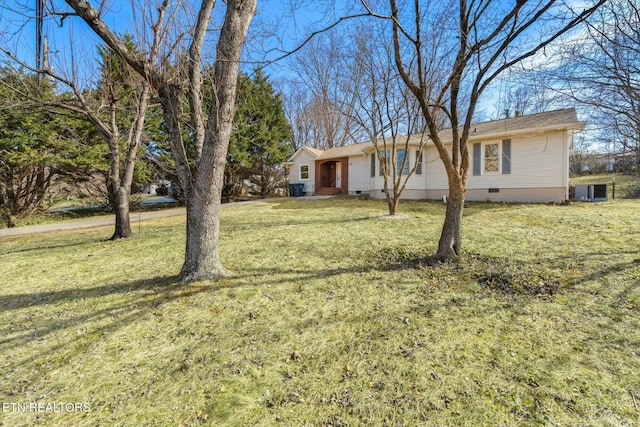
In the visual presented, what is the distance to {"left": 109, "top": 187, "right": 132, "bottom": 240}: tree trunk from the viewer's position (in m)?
6.77

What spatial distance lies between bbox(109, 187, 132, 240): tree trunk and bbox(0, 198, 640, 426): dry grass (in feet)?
6.48

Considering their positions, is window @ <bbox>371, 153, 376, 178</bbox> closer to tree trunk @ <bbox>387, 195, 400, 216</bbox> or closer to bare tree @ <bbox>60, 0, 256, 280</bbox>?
tree trunk @ <bbox>387, 195, 400, 216</bbox>

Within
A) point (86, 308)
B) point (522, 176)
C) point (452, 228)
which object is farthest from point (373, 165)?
point (86, 308)

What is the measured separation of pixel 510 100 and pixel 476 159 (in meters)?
8.22

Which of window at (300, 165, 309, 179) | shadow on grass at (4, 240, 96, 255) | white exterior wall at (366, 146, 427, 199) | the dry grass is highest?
window at (300, 165, 309, 179)

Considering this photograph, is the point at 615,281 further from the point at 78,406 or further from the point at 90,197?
the point at 90,197

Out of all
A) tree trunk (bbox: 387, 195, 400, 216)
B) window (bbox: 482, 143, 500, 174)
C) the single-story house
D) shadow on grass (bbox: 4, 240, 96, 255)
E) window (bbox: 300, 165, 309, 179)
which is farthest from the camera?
window (bbox: 300, 165, 309, 179)

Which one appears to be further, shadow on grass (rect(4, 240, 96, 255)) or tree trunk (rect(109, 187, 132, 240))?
tree trunk (rect(109, 187, 132, 240))

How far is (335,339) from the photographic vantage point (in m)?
2.62

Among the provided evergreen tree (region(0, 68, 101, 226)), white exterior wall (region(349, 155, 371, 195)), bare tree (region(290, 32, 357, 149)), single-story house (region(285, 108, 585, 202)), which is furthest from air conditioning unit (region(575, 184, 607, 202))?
evergreen tree (region(0, 68, 101, 226))

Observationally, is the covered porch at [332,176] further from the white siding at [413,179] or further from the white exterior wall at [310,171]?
the white siding at [413,179]

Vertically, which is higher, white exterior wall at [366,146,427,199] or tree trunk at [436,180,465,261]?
white exterior wall at [366,146,427,199]

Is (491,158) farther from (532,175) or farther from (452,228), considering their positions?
(452,228)

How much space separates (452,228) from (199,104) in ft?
13.4
